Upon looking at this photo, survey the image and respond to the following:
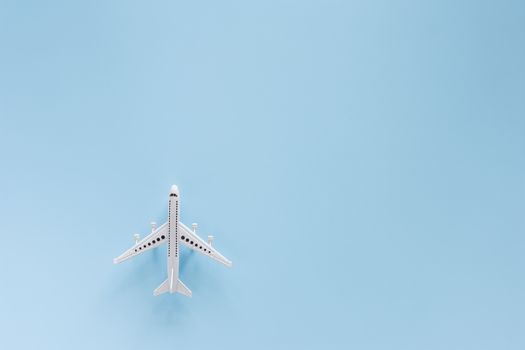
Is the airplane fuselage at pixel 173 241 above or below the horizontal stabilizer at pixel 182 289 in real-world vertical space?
above

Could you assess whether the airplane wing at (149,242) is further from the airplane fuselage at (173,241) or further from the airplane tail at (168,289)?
the airplane tail at (168,289)

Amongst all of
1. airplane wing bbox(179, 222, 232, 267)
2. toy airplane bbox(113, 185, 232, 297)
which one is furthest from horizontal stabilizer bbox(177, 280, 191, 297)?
airplane wing bbox(179, 222, 232, 267)

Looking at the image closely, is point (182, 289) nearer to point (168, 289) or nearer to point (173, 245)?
point (168, 289)

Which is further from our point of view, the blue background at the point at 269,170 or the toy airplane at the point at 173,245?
the blue background at the point at 269,170

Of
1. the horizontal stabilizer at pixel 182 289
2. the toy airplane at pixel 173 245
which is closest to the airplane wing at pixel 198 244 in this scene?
the toy airplane at pixel 173 245

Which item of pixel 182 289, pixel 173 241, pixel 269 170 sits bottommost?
pixel 182 289

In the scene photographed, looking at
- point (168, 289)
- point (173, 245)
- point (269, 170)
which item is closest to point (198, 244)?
point (173, 245)

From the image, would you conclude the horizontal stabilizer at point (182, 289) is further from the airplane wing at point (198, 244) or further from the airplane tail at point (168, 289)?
the airplane wing at point (198, 244)

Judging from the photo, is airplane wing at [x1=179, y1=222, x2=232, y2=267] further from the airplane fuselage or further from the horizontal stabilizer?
the horizontal stabilizer
